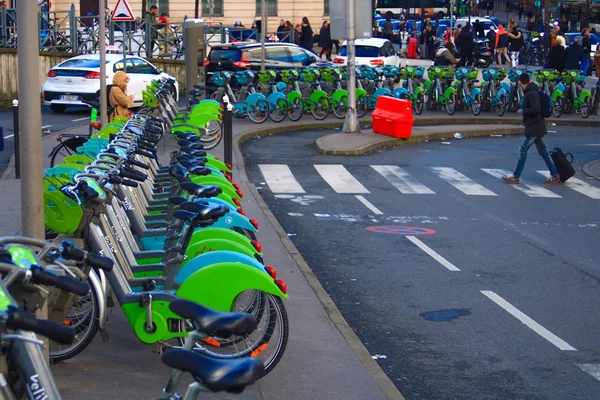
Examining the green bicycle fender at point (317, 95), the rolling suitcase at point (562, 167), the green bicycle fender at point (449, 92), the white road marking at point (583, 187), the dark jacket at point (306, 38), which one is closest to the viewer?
the white road marking at point (583, 187)

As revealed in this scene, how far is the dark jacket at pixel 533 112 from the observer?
17219 mm

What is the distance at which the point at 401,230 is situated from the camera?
506 inches

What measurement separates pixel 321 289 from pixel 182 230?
2.02 metres

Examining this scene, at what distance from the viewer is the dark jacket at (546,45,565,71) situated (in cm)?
3225

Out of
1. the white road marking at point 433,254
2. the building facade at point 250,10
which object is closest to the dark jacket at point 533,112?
the white road marking at point 433,254

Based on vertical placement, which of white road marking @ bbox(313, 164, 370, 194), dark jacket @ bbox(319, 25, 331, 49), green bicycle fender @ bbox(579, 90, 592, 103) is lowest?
white road marking @ bbox(313, 164, 370, 194)

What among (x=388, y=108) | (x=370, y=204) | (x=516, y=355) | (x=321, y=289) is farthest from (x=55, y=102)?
(x=516, y=355)

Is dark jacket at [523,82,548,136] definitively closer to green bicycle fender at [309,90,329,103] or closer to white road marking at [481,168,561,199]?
white road marking at [481,168,561,199]

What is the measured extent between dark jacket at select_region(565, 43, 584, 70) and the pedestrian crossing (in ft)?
46.5

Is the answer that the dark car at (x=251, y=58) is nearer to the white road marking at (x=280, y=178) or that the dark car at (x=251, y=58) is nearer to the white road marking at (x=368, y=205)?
the white road marking at (x=280, y=178)

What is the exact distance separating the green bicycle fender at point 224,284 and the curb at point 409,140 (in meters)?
14.5

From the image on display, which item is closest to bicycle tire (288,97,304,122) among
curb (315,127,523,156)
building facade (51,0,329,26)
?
curb (315,127,523,156)

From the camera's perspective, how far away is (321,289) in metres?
9.00

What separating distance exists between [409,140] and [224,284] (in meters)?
17.4
